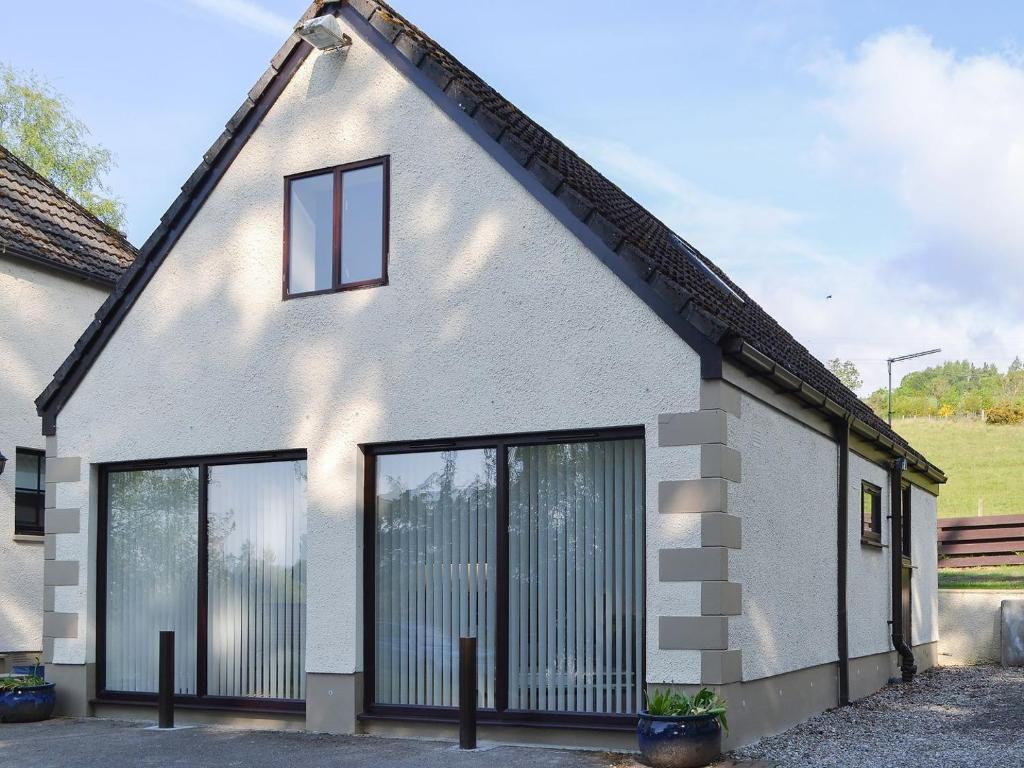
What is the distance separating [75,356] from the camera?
1391cm

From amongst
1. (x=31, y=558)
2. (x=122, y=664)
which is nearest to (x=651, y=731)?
(x=122, y=664)

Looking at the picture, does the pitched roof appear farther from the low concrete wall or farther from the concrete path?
the low concrete wall

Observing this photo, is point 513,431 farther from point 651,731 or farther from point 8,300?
point 8,300

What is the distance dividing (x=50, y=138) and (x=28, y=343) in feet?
60.2

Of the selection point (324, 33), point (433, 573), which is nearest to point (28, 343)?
point (324, 33)

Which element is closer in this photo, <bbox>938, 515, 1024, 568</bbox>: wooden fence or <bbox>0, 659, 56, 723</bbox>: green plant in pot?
<bbox>0, 659, 56, 723</bbox>: green plant in pot

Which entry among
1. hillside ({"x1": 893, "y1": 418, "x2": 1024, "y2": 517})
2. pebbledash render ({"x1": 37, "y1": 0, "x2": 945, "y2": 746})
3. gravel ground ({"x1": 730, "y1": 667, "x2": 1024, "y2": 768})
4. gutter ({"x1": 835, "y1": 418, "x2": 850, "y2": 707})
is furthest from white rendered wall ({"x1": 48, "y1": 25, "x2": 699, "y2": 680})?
hillside ({"x1": 893, "y1": 418, "x2": 1024, "y2": 517})

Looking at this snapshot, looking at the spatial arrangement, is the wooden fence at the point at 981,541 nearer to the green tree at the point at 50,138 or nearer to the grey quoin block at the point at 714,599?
the grey quoin block at the point at 714,599

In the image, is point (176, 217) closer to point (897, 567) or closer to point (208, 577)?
point (208, 577)

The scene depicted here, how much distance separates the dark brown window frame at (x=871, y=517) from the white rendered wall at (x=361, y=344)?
19.6 ft

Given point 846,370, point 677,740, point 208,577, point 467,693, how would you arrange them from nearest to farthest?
1. point 677,740
2. point 467,693
3. point 208,577
4. point 846,370

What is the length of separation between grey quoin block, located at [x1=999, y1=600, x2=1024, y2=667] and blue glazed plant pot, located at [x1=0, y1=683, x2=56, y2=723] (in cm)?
1438

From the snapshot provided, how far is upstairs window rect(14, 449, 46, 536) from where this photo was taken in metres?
17.0

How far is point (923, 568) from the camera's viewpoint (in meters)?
20.0
